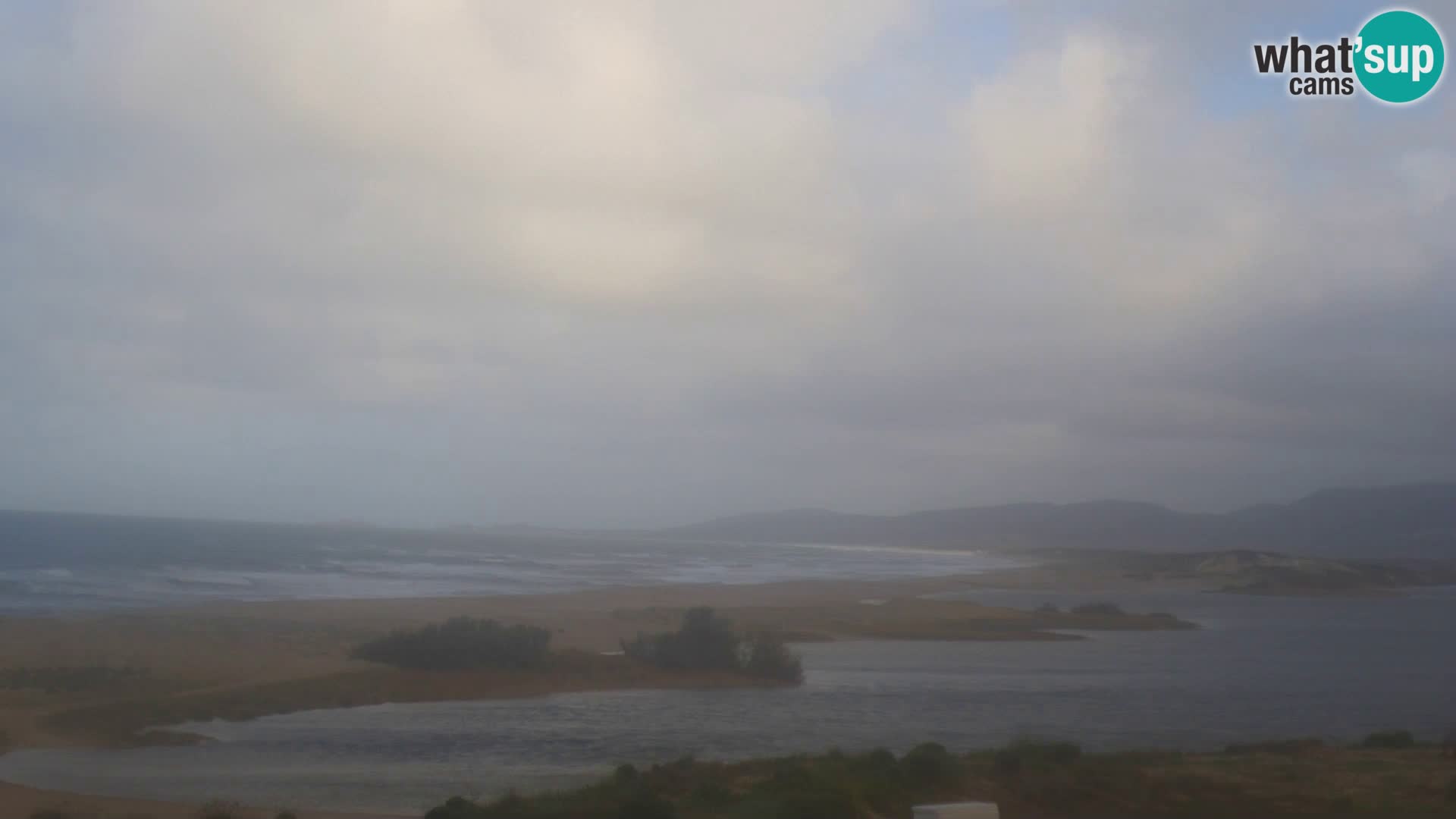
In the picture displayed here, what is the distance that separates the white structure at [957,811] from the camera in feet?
36.4

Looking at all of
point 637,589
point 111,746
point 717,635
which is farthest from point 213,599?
point 111,746

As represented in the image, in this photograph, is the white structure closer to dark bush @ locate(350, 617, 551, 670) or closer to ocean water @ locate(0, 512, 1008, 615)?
dark bush @ locate(350, 617, 551, 670)

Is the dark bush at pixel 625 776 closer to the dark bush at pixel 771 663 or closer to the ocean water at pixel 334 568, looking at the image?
the dark bush at pixel 771 663

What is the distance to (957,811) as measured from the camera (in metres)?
11.2

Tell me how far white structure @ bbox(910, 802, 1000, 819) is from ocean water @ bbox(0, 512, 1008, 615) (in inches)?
1647

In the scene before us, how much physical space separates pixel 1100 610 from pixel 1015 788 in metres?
43.6

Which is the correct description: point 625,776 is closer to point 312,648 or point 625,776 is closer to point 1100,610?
point 312,648

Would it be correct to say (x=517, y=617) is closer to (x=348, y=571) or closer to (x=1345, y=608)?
(x=348, y=571)

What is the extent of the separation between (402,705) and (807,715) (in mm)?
9262

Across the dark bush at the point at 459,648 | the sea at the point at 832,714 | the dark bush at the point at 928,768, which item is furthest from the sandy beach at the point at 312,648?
the dark bush at the point at 928,768

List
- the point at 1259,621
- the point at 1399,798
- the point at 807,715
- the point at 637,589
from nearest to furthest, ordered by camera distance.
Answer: the point at 1399,798, the point at 807,715, the point at 1259,621, the point at 637,589

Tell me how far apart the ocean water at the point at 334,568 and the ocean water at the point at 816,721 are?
26162 mm

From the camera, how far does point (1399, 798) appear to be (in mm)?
14617

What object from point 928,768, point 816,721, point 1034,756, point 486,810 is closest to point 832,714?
point 816,721
